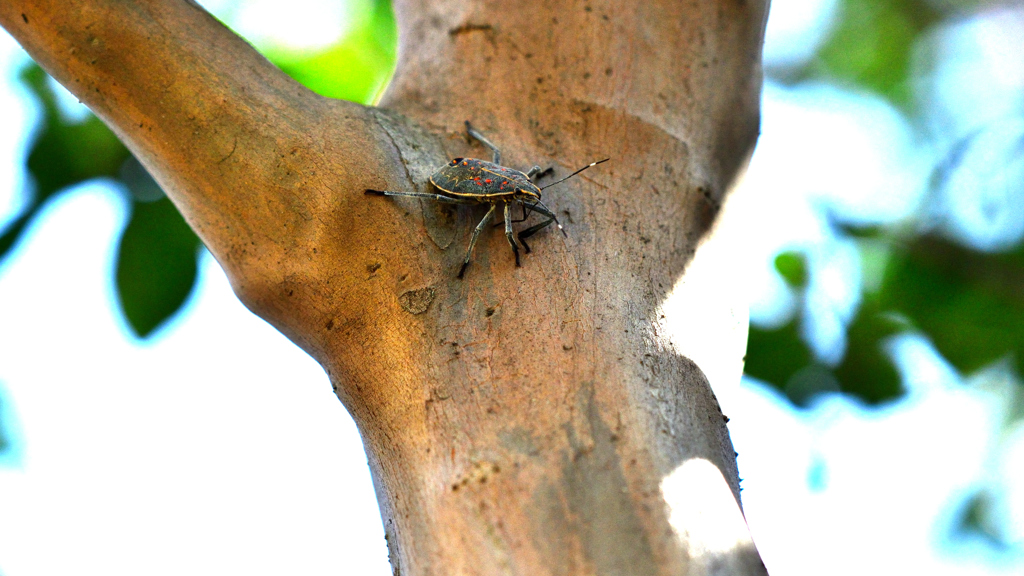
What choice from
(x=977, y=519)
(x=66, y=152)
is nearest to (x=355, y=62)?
(x=66, y=152)

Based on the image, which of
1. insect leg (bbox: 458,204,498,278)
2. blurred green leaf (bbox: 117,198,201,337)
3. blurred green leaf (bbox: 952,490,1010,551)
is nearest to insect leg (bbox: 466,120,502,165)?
insect leg (bbox: 458,204,498,278)

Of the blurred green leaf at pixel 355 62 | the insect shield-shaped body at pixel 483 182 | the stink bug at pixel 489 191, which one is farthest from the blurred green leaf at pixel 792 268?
the blurred green leaf at pixel 355 62

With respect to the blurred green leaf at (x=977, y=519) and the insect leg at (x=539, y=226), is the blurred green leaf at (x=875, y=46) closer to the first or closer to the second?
the blurred green leaf at (x=977, y=519)

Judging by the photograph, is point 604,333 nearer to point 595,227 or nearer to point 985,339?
point 595,227

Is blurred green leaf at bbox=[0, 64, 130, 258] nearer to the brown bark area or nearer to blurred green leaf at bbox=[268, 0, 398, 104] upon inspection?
blurred green leaf at bbox=[268, 0, 398, 104]

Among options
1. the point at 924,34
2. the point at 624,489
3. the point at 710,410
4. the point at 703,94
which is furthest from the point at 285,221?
the point at 924,34

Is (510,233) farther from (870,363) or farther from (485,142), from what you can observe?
(870,363)

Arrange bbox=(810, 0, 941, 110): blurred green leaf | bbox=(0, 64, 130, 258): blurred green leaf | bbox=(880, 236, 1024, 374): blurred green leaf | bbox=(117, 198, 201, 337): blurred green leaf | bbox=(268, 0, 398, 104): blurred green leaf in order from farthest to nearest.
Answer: bbox=(810, 0, 941, 110): blurred green leaf < bbox=(268, 0, 398, 104): blurred green leaf < bbox=(880, 236, 1024, 374): blurred green leaf < bbox=(0, 64, 130, 258): blurred green leaf < bbox=(117, 198, 201, 337): blurred green leaf
